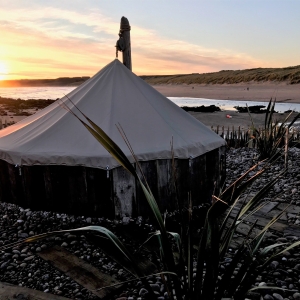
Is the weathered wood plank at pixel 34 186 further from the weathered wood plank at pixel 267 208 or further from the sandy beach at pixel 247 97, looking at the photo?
the sandy beach at pixel 247 97

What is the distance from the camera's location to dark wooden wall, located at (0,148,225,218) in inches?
161

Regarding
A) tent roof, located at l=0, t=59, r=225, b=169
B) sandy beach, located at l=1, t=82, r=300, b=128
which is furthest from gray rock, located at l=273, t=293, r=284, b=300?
sandy beach, located at l=1, t=82, r=300, b=128

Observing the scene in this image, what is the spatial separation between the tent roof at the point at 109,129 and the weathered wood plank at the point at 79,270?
107 cm

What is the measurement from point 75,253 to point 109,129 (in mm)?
1634

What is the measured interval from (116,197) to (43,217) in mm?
1054

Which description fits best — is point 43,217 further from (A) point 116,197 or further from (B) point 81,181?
(A) point 116,197

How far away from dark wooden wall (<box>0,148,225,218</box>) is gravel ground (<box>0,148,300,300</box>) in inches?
5.5

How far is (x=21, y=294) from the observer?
2.70 metres

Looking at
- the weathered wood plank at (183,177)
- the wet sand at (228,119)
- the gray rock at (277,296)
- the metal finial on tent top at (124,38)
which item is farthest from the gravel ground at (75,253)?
the wet sand at (228,119)

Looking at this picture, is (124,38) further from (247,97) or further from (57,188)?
(247,97)

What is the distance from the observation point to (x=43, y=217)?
4344 millimetres

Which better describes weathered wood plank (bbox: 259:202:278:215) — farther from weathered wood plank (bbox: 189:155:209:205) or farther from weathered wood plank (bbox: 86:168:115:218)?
weathered wood plank (bbox: 86:168:115:218)

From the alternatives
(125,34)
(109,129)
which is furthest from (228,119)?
(109,129)

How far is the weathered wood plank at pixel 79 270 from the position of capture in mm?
2807
